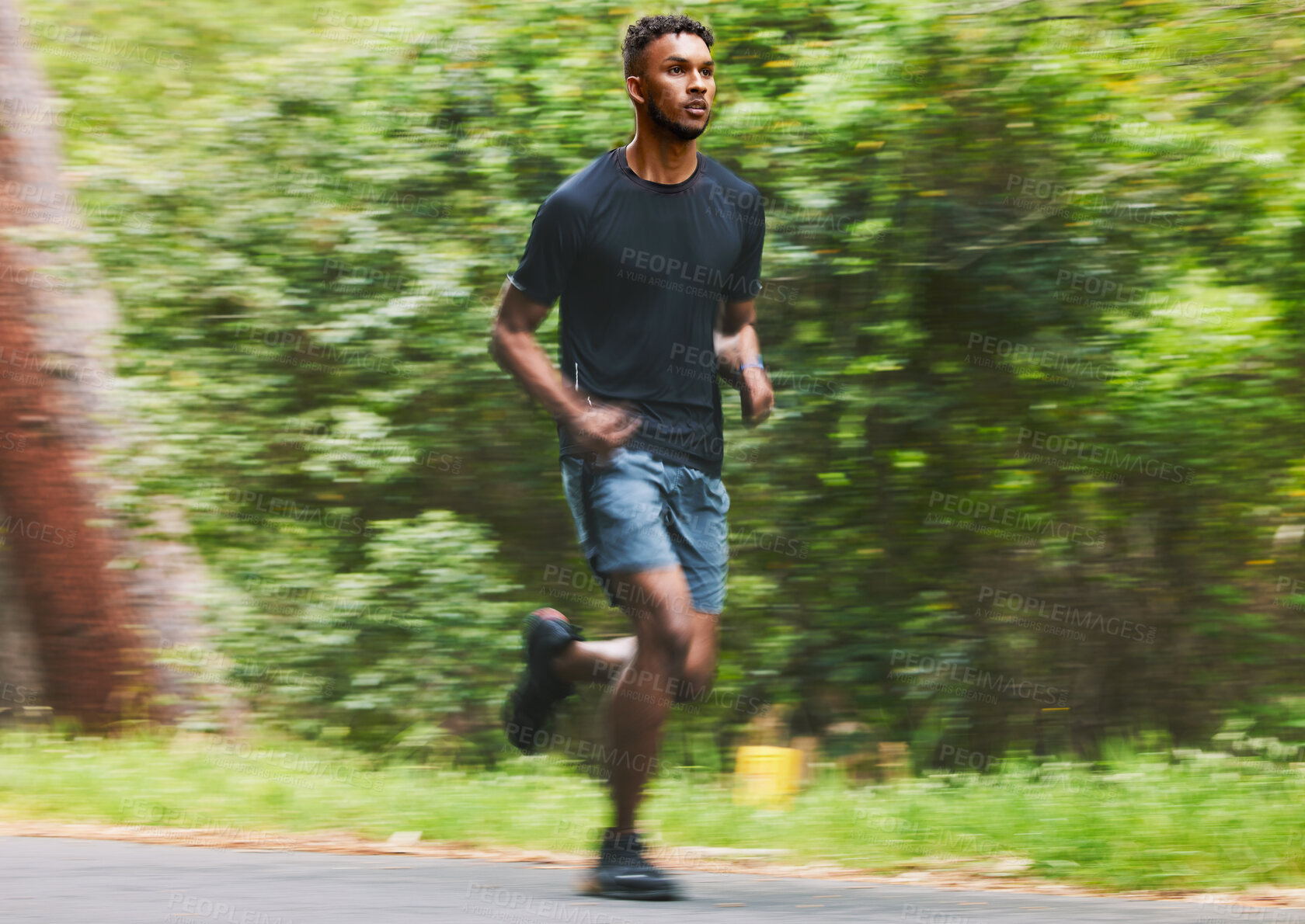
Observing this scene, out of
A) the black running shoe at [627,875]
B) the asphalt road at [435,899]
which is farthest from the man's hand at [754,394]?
the asphalt road at [435,899]

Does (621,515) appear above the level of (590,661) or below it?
above

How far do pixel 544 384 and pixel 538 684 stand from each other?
0.95 metres

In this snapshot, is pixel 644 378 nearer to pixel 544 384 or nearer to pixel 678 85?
pixel 544 384

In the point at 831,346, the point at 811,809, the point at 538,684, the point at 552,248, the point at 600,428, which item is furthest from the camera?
the point at 831,346

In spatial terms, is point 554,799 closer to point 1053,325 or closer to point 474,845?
point 474,845

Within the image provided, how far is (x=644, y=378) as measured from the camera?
11.5 feet

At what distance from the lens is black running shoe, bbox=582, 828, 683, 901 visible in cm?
329

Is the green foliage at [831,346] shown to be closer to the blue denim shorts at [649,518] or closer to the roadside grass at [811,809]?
the roadside grass at [811,809]

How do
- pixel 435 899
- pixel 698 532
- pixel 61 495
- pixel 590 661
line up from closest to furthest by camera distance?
pixel 435 899 < pixel 698 532 < pixel 590 661 < pixel 61 495

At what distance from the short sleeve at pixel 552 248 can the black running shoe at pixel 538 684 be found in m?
0.92

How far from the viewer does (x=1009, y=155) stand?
5.45 meters

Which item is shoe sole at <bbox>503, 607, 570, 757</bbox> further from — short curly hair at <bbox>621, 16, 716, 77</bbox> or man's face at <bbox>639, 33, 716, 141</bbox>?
short curly hair at <bbox>621, 16, 716, 77</bbox>

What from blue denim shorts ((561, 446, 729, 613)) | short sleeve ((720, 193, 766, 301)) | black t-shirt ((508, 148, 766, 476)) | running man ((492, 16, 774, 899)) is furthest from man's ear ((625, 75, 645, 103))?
blue denim shorts ((561, 446, 729, 613))

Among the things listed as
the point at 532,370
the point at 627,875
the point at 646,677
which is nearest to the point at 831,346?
the point at 532,370
